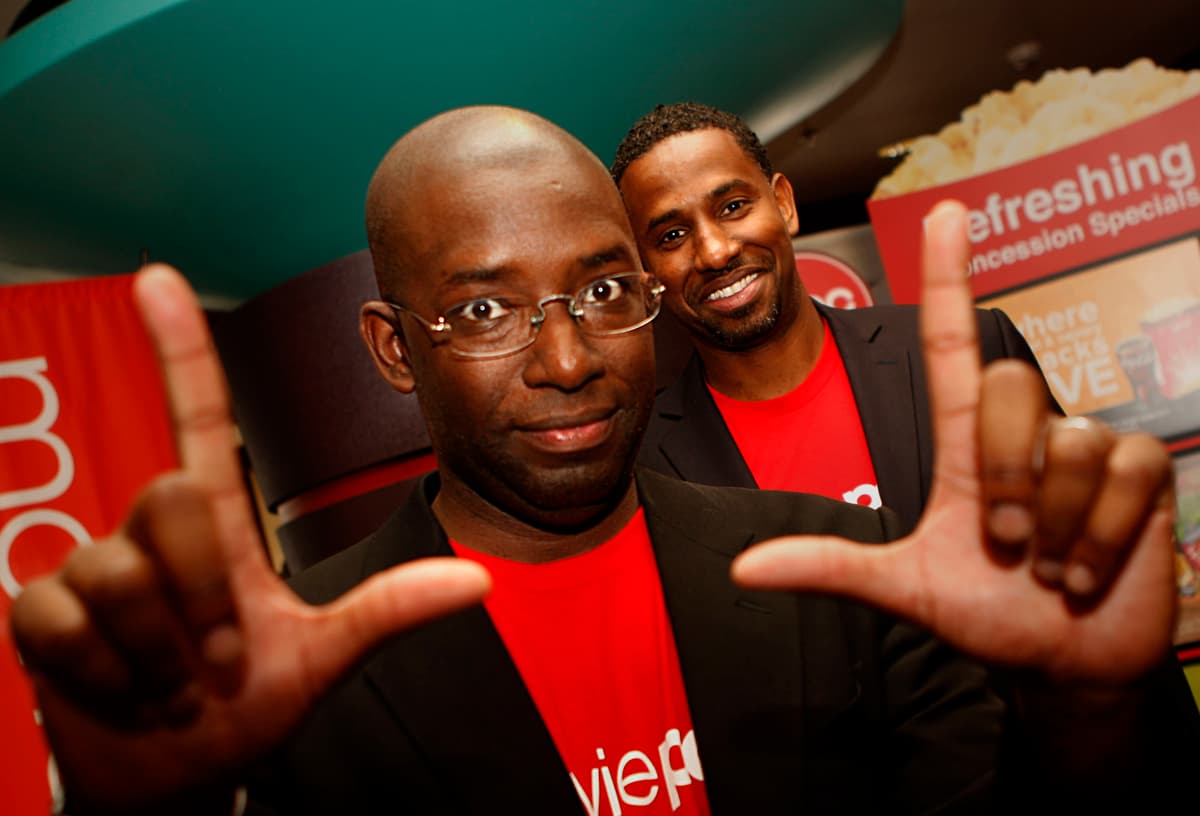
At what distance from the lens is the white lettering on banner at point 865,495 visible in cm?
196

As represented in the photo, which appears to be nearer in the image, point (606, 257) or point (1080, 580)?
point (1080, 580)

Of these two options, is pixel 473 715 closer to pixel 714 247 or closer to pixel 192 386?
pixel 192 386

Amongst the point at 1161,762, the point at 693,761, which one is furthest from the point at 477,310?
the point at 1161,762

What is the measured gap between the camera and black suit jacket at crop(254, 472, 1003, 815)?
1104 millimetres

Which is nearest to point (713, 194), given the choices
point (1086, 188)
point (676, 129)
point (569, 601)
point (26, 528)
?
point (676, 129)

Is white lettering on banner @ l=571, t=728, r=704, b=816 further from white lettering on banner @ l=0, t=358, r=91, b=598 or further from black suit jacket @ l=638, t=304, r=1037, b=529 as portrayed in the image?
white lettering on banner @ l=0, t=358, r=91, b=598

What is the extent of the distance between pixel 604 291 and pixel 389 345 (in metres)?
0.35

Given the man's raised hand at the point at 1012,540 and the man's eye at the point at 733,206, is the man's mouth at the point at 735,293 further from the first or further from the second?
the man's raised hand at the point at 1012,540

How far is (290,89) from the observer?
2.06 metres

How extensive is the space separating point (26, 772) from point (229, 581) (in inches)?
91.7

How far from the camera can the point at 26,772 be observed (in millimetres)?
2557

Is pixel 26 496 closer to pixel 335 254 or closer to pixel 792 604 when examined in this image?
pixel 335 254

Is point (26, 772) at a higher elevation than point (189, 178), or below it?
below

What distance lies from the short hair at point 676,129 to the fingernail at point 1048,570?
164cm
